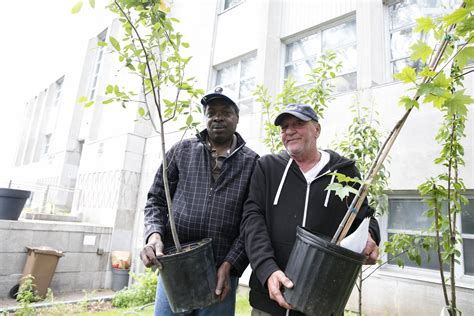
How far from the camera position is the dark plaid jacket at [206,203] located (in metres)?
1.75

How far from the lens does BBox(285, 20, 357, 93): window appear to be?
18.8 feet

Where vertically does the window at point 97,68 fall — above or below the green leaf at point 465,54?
above

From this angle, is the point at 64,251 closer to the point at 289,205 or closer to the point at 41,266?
the point at 41,266

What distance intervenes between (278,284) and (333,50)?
5414 mm

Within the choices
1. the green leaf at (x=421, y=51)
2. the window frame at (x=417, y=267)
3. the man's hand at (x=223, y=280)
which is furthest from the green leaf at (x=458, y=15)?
the window frame at (x=417, y=267)

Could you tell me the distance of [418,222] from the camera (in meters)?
4.32

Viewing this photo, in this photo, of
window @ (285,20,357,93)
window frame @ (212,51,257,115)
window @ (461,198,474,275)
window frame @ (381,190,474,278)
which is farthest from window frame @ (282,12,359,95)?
window @ (461,198,474,275)

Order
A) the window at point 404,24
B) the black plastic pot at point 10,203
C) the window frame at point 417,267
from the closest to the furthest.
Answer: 1. the window frame at point 417,267
2. the window at point 404,24
3. the black plastic pot at point 10,203

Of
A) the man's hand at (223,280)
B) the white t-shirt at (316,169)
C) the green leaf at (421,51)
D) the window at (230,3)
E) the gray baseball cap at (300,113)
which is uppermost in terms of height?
the window at (230,3)

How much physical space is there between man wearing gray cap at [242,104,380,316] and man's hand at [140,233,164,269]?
460 mm

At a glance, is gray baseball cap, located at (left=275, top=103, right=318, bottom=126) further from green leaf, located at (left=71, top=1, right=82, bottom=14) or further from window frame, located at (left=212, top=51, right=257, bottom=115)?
window frame, located at (left=212, top=51, right=257, bottom=115)

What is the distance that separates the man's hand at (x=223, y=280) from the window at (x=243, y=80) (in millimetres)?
6020

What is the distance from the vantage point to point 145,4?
166 centimetres

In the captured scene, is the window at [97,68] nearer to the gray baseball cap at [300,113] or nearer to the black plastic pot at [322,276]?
the gray baseball cap at [300,113]
